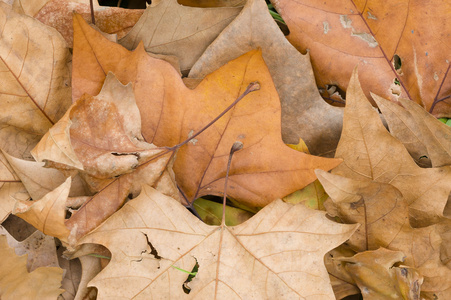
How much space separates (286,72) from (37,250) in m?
0.91

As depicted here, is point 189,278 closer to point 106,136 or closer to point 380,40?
point 106,136

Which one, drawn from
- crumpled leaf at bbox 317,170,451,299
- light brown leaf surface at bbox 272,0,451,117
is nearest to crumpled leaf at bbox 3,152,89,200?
crumpled leaf at bbox 317,170,451,299

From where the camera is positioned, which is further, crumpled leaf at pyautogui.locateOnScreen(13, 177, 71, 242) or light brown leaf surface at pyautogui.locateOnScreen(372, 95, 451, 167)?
light brown leaf surface at pyautogui.locateOnScreen(372, 95, 451, 167)

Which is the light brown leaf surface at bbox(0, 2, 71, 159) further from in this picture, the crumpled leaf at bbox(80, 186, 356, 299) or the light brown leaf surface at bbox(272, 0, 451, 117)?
the light brown leaf surface at bbox(272, 0, 451, 117)

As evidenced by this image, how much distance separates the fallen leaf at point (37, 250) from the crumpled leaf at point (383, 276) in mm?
836

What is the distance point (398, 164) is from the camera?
1131 mm

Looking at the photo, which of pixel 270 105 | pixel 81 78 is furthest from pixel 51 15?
pixel 270 105

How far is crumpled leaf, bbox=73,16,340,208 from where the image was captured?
3.67ft

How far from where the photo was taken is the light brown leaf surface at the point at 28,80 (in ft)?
3.77

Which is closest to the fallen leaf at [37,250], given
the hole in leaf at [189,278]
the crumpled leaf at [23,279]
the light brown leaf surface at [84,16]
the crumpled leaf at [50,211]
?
the crumpled leaf at [23,279]

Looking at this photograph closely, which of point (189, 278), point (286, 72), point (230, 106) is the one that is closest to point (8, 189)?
point (189, 278)

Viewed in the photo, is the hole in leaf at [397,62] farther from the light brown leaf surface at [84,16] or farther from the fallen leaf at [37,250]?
the fallen leaf at [37,250]

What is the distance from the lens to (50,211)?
1.01m

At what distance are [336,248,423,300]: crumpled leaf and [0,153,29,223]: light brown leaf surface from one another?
3.08 feet
